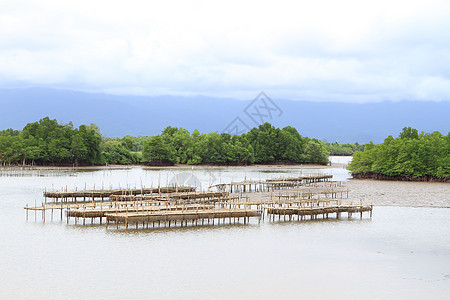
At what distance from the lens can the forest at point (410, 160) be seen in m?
87.2

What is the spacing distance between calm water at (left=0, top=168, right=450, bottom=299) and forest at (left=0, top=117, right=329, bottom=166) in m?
82.9

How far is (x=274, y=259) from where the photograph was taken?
107 ft

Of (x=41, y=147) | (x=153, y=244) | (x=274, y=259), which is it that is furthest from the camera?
(x=41, y=147)

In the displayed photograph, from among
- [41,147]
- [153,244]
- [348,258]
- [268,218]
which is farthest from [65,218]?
[41,147]

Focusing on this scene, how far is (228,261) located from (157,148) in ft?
370

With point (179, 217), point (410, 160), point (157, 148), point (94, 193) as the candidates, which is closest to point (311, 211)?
point (179, 217)

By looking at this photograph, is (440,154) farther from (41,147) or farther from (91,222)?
(41,147)

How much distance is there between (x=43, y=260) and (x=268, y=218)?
22127 millimetres

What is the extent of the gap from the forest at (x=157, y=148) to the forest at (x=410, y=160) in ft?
209

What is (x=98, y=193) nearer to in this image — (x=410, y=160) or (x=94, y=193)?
(x=94, y=193)

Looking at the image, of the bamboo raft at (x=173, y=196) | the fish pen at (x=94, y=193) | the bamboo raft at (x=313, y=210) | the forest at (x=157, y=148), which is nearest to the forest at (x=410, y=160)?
the bamboo raft at (x=173, y=196)

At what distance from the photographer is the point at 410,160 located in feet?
292

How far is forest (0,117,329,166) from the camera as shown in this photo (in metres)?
124

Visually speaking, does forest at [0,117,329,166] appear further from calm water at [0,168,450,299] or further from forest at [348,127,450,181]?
calm water at [0,168,450,299]
